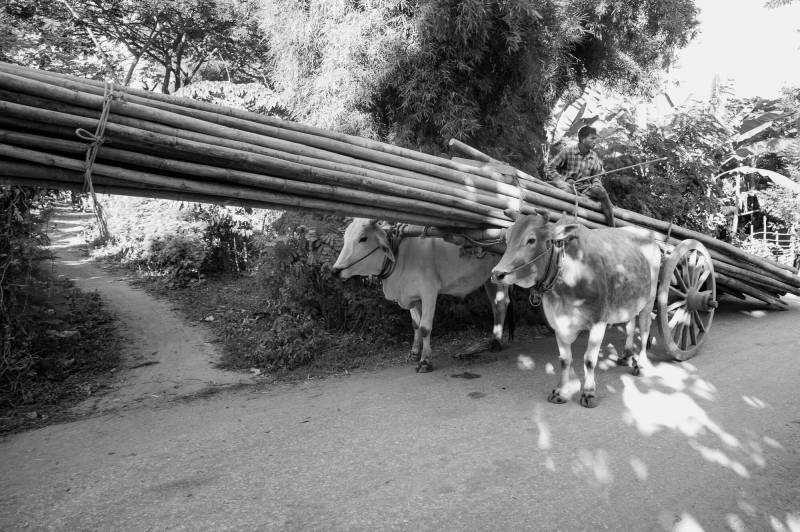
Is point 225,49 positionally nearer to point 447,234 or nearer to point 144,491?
point 447,234

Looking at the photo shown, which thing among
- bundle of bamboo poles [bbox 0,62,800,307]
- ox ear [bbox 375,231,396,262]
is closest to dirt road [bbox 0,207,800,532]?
ox ear [bbox 375,231,396,262]

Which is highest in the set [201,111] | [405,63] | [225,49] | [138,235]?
[225,49]

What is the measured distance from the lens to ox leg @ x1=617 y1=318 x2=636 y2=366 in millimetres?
5348

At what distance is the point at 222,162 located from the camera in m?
Result: 3.09

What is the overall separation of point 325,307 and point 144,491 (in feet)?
11.9

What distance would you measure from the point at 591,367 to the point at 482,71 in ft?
14.3

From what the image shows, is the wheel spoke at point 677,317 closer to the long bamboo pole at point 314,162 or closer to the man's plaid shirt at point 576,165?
the man's plaid shirt at point 576,165

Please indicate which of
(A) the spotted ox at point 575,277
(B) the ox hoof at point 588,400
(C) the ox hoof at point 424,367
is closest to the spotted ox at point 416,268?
(C) the ox hoof at point 424,367

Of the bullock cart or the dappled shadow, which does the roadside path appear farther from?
the dappled shadow

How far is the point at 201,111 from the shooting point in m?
3.21

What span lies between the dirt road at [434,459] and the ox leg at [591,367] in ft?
0.33

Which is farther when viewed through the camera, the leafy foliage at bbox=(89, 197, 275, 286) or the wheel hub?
the leafy foliage at bbox=(89, 197, 275, 286)

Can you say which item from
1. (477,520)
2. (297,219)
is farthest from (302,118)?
(477,520)

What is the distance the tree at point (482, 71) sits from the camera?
6539 millimetres
